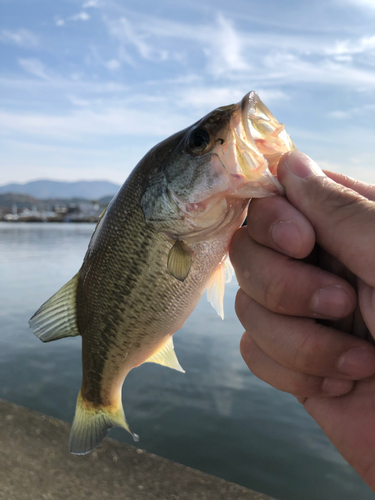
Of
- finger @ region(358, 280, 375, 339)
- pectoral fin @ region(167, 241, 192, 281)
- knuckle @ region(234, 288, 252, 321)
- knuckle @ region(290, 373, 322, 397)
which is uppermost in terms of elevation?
pectoral fin @ region(167, 241, 192, 281)

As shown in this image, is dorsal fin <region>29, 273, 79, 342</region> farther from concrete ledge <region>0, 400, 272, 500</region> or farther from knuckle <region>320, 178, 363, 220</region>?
concrete ledge <region>0, 400, 272, 500</region>

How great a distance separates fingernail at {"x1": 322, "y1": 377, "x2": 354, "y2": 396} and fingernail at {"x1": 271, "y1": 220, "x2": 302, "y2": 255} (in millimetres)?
667

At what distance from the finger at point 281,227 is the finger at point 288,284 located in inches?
3.0

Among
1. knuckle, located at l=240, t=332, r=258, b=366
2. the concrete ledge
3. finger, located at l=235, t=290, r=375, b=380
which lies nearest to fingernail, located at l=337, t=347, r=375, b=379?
finger, located at l=235, t=290, r=375, b=380

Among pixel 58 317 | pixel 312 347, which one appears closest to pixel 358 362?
pixel 312 347

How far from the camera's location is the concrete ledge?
12.7 feet

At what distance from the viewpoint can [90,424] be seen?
249 centimetres

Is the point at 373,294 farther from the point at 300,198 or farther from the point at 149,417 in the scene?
the point at 149,417

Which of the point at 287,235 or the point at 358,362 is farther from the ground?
the point at 287,235

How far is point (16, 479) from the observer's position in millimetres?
3982

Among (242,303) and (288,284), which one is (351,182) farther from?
(242,303)

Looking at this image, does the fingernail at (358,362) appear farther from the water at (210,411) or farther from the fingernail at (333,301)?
the water at (210,411)

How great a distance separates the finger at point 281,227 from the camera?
1.62 meters

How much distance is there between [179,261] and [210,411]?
Result: 533 cm
